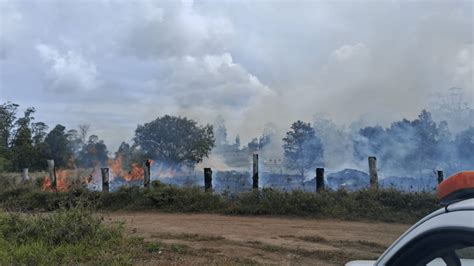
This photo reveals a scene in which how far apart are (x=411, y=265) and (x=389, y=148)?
2175 centimetres

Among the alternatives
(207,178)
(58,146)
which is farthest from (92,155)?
(207,178)

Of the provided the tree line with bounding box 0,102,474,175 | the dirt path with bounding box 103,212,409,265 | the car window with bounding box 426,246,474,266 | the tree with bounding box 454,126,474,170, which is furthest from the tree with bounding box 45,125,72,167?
the car window with bounding box 426,246,474,266

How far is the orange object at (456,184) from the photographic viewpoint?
1577mm

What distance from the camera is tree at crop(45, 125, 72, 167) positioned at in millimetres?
23531

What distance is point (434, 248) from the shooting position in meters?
1.66

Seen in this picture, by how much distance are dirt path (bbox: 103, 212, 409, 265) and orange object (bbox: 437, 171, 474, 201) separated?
197 inches

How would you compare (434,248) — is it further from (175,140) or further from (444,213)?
(175,140)

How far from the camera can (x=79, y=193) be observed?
14945 millimetres

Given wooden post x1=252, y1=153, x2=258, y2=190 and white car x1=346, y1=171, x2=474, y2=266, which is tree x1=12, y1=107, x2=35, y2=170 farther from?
white car x1=346, y1=171, x2=474, y2=266

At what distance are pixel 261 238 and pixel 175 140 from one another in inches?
692

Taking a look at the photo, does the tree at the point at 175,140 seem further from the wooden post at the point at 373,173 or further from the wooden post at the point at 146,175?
the wooden post at the point at 373,173

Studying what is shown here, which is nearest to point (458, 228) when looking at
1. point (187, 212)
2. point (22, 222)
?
point (22, 222)

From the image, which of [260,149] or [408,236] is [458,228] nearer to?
[408,236]

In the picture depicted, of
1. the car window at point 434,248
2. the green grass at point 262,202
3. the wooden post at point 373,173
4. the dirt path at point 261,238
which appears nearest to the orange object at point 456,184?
the car window at point 434,248
